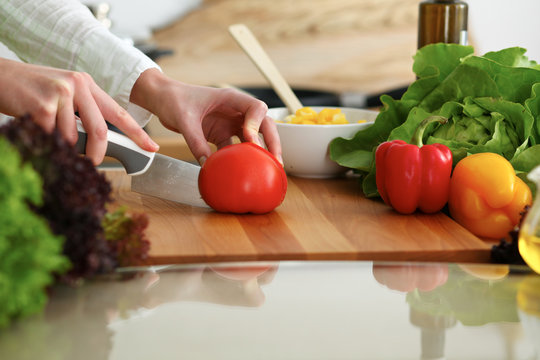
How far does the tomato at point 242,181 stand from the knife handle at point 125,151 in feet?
0.30

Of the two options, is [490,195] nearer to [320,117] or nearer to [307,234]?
[307,234]

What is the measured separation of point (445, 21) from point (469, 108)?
15.7 inches

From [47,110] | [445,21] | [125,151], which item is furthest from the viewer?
[445,21]

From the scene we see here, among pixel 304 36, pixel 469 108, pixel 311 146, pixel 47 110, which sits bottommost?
pixel 304 36

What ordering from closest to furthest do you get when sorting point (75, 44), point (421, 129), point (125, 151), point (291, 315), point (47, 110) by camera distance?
1. point (291, 315)
2. point (47, 110)
3. point (125, 151)
4. point (421, 129)
5. point (75, 44)

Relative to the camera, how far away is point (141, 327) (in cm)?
61

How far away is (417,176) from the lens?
1080 mm

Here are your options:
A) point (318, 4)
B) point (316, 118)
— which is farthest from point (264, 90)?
point (318, 4)

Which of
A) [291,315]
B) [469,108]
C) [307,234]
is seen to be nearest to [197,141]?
[307,234]

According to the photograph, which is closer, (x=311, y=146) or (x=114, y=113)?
(x=114, y=113)

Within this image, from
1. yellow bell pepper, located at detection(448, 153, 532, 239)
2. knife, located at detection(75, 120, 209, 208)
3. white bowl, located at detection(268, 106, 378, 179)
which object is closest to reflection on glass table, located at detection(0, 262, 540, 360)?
yellow bell pepper, located at detection(448, 153, 532, 239)

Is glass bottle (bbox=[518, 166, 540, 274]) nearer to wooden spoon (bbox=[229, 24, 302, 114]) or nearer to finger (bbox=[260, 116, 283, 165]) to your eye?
finger (bbox=[260, 116, 283, 165])

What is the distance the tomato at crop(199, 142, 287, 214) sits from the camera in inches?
41.8

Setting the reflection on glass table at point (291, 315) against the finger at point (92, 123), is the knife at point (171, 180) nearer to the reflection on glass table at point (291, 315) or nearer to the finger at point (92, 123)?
the finger at point (92, 123)
